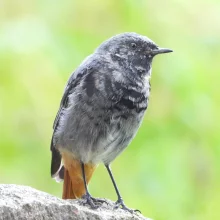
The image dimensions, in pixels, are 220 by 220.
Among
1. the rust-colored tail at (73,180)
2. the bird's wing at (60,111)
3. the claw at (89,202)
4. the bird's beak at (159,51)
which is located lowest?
the claw at (89,202)

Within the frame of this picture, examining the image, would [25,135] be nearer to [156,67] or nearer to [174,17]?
[156,67]

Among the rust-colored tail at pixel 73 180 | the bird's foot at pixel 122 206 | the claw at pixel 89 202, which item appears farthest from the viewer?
the rust-colored tail at pixel 73 180

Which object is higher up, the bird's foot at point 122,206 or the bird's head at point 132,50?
the bird's head at point 132,50

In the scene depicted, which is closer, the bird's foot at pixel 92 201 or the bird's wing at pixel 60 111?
the bird's foot at pixel 92 201

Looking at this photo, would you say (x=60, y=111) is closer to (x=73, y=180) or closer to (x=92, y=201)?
(x=73, y=180)

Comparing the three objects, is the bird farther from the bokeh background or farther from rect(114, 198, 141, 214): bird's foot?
the bokeh background

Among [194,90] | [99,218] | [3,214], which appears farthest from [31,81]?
[3,214]

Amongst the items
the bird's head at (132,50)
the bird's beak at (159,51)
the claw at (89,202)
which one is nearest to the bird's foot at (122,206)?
the claw at (89,202)

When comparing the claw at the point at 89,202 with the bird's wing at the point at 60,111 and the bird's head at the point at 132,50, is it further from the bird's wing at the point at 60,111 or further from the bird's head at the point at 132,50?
the bird's head at the point at 132,50
